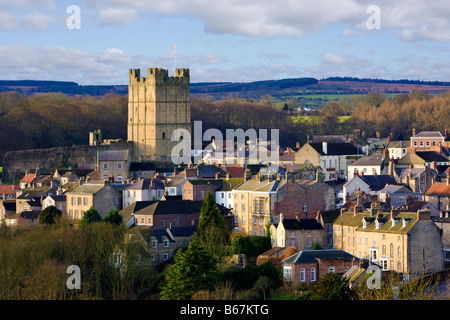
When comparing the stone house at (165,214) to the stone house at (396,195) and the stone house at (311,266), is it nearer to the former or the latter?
the stone house at (311,266)

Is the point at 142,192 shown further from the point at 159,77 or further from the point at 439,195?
the point at 159,77

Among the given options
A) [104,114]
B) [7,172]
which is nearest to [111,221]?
[7,172]

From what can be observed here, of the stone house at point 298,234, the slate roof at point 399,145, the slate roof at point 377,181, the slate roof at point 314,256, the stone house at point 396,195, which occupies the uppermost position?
the slate roof at point 399,145

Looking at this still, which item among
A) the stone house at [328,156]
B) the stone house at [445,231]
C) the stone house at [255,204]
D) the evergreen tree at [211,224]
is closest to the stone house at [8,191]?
the stone house at [255,204]

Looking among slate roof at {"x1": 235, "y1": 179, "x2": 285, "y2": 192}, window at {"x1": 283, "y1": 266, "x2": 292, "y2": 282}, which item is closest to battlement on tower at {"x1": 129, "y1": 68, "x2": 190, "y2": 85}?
slate roof at {"x1": 235, "y1": 179, "x2": 285, "y2": 192}

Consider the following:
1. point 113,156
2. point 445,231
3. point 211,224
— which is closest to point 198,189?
point 211,224

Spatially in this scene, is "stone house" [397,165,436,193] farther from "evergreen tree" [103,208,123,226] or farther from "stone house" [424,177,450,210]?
"evergreen tree" [103,208,123,226]

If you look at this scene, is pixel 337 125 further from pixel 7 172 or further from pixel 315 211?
pixel 315 211
